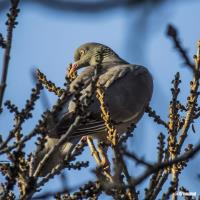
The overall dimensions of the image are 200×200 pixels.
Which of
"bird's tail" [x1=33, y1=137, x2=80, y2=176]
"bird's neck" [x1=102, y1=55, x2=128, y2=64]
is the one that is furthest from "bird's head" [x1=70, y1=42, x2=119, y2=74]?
"bird's tail" [x1=33, y1=137, x2=80, y2=176]

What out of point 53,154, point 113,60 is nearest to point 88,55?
point 113,60

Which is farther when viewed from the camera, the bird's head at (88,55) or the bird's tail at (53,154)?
the bird's head at (88,55)

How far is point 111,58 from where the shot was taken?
7.61 metres

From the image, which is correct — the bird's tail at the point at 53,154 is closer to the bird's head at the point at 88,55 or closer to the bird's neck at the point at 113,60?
the bird's neck at the point at 113,60

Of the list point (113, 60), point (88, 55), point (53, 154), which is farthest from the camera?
point (88, 55)

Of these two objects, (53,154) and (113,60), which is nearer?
(53,154)

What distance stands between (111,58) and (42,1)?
241 inches

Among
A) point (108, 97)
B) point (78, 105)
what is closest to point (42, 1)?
point (78, 105)

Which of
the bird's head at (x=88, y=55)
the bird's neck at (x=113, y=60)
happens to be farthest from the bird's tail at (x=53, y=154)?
the bird's head at (x=88, y=55)

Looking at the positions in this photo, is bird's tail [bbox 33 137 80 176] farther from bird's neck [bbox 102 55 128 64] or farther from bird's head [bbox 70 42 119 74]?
bird's head [bbox 70 42 119 74]

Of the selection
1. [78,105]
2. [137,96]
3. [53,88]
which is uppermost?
[78,105]

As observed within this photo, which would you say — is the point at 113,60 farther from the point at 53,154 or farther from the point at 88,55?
the point at 53,154

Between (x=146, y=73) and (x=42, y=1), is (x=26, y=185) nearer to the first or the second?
(x=42, y=1)

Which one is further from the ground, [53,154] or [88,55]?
[53,154]
